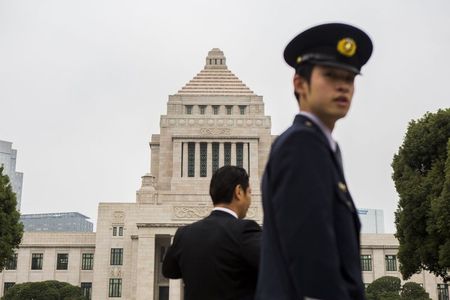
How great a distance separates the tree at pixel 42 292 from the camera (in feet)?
160

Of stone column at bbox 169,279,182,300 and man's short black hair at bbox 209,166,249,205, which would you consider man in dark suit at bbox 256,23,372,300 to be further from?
stone column at bbox 169,279,182,300

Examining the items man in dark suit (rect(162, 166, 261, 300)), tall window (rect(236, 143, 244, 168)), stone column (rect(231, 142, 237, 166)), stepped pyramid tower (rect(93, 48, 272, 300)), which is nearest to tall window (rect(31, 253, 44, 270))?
stepped pyramid tower (rect(93, 48, 272, 300))

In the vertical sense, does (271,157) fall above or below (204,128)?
below

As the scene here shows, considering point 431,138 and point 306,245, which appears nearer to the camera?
point 306,245

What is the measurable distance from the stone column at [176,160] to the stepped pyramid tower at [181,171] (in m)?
0.09

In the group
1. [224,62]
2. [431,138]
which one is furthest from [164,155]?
[431,138]

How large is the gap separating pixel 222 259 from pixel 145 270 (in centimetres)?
4749

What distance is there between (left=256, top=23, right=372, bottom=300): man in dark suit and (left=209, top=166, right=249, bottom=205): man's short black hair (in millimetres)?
1672

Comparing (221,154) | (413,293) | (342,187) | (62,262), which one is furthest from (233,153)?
(342,187)

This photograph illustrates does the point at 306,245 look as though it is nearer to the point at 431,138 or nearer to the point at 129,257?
the point at 431,138

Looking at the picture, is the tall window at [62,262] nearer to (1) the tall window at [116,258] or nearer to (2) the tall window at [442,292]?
(1) the tall window at [116,258]

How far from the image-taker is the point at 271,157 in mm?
3266

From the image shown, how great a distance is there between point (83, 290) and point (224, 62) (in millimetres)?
30627

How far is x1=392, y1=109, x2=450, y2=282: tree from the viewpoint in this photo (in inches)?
969
